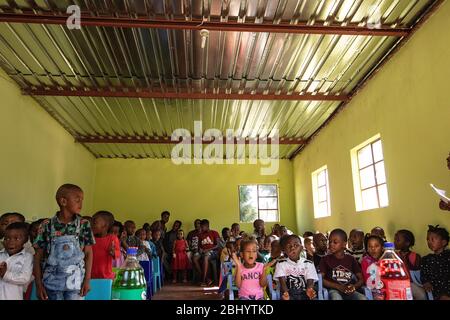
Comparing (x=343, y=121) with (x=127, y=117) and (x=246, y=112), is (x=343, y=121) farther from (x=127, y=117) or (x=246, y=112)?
(x=127, y=117)

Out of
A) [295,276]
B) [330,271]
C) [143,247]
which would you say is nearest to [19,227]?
[295,276]

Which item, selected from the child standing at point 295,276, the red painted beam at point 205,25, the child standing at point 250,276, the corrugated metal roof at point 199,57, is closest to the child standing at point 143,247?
the corrugated metal roof at point 199,57

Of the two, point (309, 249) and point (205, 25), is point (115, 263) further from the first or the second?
point (205, 25)

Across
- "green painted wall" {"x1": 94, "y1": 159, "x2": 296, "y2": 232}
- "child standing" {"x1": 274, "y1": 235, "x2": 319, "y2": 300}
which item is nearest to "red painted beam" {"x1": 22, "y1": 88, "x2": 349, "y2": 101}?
"child standing" {"x1": 274, "y1": 235, "x2": 319, "y2": 300}

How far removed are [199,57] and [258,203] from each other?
240 inches

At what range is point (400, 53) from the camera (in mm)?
4828

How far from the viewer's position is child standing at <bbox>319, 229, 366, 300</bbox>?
9.76 ft

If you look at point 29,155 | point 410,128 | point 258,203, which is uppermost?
point 29,155

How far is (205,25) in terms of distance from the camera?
4152mm

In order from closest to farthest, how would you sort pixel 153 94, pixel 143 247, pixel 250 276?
1. pixel 250 276
2. pixel 153 94
3. pixel 143 247

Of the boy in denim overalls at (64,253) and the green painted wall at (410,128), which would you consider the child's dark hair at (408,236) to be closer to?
the green painted wall at (410,128)

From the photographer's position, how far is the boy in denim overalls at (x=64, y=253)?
2344 millimetres

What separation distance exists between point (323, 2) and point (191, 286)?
19.3 feet
